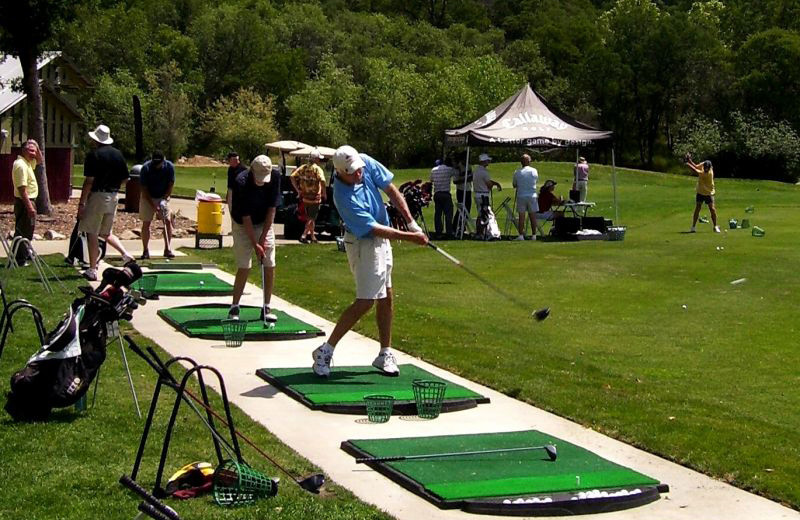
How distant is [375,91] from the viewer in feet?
267

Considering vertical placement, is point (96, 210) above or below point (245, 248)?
above

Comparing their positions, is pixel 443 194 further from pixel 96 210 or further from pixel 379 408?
pixel 379 408

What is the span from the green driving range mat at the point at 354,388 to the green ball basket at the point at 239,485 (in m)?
2.45

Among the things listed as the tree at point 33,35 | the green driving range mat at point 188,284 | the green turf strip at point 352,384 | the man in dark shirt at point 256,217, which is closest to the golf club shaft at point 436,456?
the green turf strip at point 352,384

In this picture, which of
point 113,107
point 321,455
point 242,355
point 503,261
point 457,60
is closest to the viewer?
point 321,455

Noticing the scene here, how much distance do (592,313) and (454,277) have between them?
3.70m

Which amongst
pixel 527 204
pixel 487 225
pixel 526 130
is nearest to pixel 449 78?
pixel 526 130

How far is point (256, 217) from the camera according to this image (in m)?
12.9

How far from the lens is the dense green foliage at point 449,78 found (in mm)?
74250

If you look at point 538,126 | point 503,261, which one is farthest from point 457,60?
point 503,261

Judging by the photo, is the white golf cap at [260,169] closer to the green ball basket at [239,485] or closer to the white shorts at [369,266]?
the white shorts at [369,266]

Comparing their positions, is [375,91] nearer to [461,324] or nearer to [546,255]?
[546,255]

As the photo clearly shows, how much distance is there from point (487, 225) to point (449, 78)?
2262 inches

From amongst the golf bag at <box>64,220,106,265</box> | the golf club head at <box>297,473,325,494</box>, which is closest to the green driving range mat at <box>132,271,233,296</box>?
the golf bag at <box>64,220,106,265</box>
